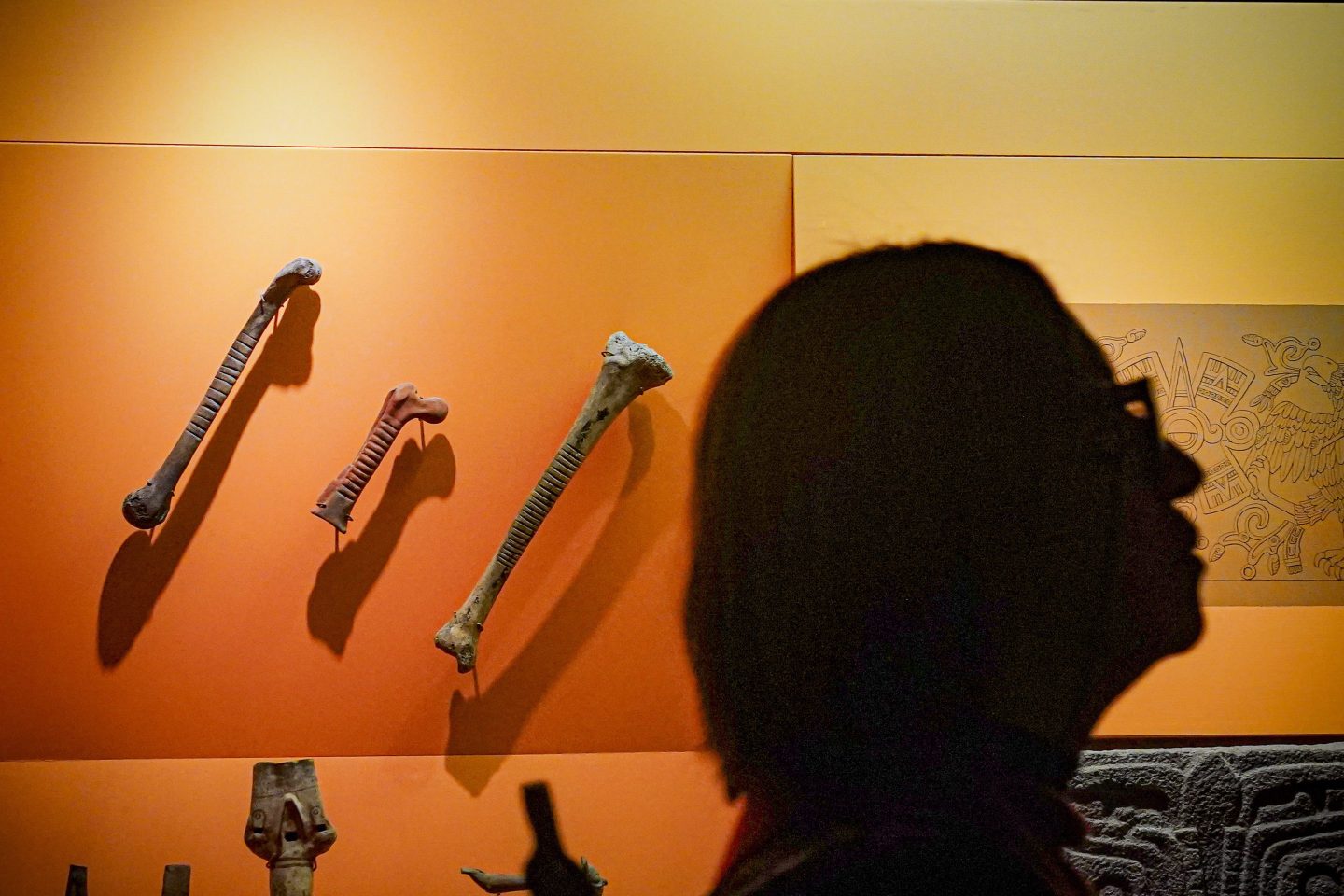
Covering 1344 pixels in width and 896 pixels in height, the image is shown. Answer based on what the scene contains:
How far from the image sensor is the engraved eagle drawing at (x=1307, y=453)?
2.20 meters

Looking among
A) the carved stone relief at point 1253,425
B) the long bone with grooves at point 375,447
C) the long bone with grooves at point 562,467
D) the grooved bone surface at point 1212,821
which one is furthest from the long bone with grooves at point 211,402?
the grooved bone surface at point 1212,821

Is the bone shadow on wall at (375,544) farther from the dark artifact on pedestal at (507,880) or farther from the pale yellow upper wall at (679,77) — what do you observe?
the pale yellow upper wall at (679,77)

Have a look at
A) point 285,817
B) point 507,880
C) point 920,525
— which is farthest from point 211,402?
point 920,525

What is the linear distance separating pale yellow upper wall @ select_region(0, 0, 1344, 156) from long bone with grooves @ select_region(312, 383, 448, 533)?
57 centimetres

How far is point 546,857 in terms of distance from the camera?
Answer: 2.07 m

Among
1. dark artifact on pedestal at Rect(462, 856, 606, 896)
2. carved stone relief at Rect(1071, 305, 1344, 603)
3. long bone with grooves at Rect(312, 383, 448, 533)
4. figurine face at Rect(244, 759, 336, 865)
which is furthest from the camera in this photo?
carved stone relief at Rect(1071, 305, 1344, 603)

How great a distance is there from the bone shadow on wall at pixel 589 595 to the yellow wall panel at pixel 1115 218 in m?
0.49

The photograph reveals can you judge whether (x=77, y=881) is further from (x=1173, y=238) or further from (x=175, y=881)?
(x=1173, y=238)

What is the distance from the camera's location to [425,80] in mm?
2215

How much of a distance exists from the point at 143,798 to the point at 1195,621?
222cm

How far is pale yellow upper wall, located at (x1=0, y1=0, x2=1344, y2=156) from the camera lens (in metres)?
2.20

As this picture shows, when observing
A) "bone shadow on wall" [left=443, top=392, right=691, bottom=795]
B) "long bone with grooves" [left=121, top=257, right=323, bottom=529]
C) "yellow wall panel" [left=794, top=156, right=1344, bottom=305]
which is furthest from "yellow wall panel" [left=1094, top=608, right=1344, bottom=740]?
"long bone with grooves" [left=121, top=257, right=323, bottom=529]

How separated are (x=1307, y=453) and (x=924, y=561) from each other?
900mm

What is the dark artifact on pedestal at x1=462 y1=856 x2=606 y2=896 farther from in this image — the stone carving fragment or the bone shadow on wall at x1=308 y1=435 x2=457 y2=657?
the bone shadow on wall at x1=308 y1=435 x2=457 y2=657
